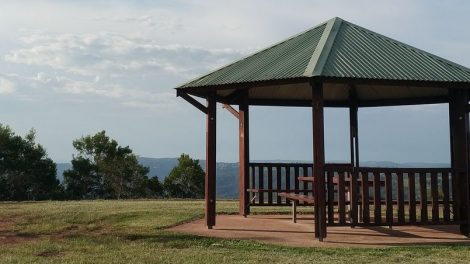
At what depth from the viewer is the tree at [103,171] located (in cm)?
3509

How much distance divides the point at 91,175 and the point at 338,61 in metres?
29.5

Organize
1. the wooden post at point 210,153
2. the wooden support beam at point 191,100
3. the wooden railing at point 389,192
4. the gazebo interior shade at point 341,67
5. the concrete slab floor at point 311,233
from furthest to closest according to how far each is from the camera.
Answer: the wooden support beam at point 191,100 → the wooden post at point 210,153 → the wooden railing at point 389,192 → the gazebo interior shade at point 341,67 → the concrete slab floor at point 311,233

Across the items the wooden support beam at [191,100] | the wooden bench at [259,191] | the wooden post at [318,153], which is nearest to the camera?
the wooden post at [318,153]

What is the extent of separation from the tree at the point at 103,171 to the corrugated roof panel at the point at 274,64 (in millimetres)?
24395

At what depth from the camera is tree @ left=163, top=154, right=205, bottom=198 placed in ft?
112

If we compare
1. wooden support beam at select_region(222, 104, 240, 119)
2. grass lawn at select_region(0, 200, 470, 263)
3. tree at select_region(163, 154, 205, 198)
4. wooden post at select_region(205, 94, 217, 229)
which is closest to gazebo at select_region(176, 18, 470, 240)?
wooden post at select_region(205, 94, 217, 229)

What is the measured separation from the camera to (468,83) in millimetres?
9227

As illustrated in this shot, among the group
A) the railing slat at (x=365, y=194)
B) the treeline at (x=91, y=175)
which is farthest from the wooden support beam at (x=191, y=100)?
the treeline at (x=91, y=175)

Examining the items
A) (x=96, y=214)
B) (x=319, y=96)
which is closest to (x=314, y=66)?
(x=319, y=96)

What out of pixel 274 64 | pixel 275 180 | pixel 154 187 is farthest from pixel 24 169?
pixel 274 64

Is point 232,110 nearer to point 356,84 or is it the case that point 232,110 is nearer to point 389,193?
point 356,84

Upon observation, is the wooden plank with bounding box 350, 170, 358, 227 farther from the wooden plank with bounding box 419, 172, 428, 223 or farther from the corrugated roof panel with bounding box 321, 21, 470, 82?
the corrugated roof panel with bounding box 321, 21, 470, 82

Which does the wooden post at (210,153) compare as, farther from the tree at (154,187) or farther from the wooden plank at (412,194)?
the tree at (154,187)

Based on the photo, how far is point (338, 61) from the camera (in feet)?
30.6
